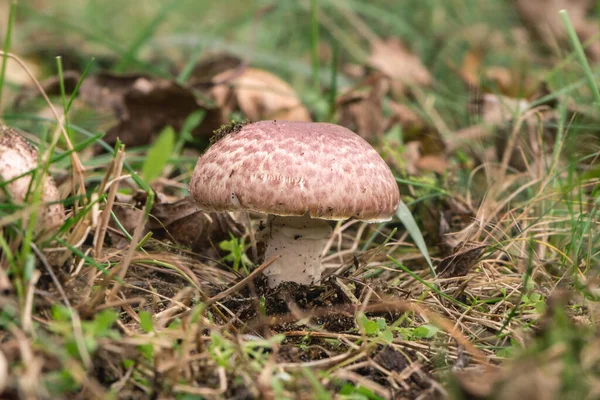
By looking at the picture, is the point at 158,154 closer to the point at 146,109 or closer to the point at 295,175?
the point at 295,175

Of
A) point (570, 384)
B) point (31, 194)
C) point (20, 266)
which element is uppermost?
point (31, 194)

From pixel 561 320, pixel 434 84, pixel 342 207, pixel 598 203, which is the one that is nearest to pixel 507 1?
pixel 434 84

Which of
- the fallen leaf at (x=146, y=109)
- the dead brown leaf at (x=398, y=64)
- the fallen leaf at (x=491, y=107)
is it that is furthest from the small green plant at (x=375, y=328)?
the dead brown leaf at (x=398, y=64)

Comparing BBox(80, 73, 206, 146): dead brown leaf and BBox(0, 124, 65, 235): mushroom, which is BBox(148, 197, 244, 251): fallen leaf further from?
BBox(80, 73, 206, 146): dead brown leaf

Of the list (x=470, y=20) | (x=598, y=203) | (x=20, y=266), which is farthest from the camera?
(x=470, y=20)

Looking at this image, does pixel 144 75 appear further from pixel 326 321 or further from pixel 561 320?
pixel 561 320

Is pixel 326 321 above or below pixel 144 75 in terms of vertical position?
below

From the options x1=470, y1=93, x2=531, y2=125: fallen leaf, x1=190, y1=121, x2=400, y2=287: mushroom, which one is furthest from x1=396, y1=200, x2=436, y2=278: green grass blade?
x1=470, y1=93, x2=531, y2=125: fallen leaf
